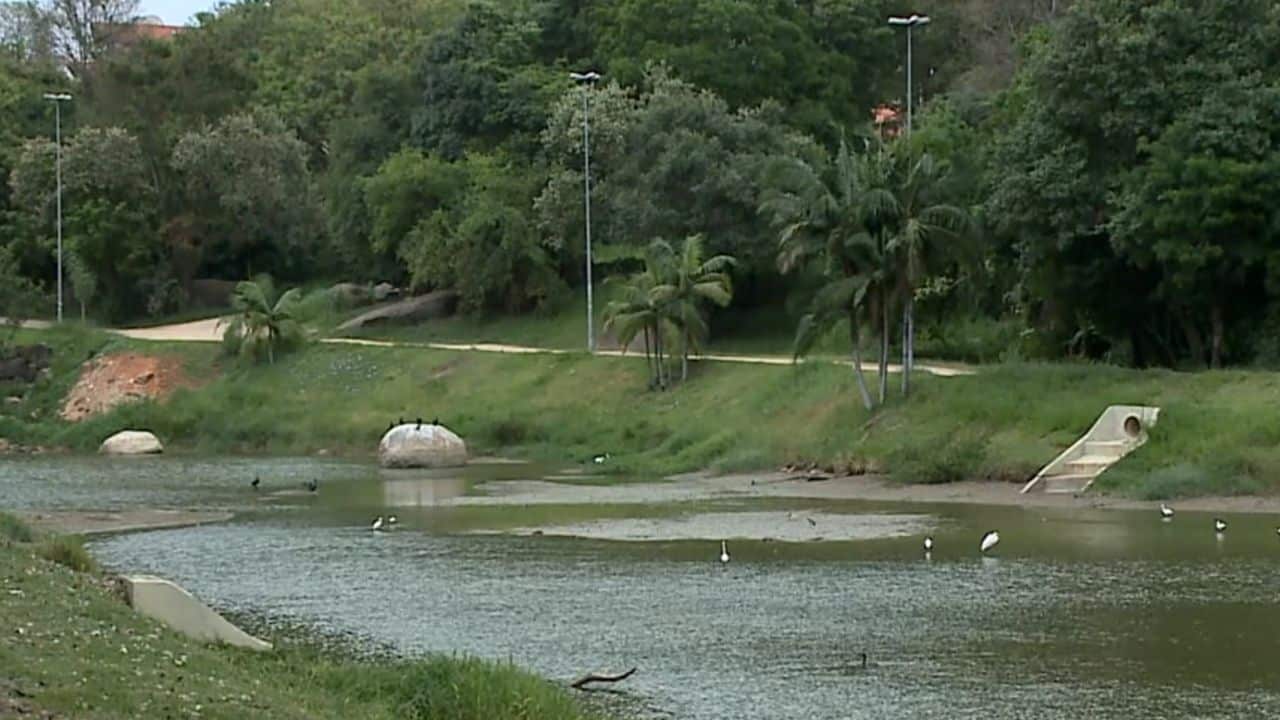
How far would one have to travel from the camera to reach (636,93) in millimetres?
82125

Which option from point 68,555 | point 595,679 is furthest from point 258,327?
point 595,679

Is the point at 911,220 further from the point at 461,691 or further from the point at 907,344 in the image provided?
the point at 461,691

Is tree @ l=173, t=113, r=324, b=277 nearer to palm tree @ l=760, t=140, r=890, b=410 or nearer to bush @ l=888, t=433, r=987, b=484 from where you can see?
palm tree @ l=760, t=140, r=890, b=410

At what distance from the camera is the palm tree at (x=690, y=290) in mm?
62438

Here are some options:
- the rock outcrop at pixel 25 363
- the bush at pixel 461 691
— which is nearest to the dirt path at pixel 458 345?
the rock outcrop at pixel 25 363

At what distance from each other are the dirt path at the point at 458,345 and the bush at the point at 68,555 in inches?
1230

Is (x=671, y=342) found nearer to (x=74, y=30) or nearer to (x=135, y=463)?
(x=135, y=463)

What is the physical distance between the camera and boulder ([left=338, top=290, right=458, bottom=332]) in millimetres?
84312

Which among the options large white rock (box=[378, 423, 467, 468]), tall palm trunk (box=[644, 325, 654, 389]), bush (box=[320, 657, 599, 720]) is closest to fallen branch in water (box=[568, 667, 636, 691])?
bush (box=[320, 657, 599, 720])

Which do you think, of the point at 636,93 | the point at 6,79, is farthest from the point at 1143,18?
the point at 6,79

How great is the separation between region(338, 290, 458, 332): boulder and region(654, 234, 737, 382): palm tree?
22.6 meters

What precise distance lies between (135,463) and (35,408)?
1619 centimetres

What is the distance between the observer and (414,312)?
277ft

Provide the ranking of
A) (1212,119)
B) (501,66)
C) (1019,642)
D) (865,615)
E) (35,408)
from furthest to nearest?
(501,66), (35,408), (1212,119), (865,615), (1019,642)
